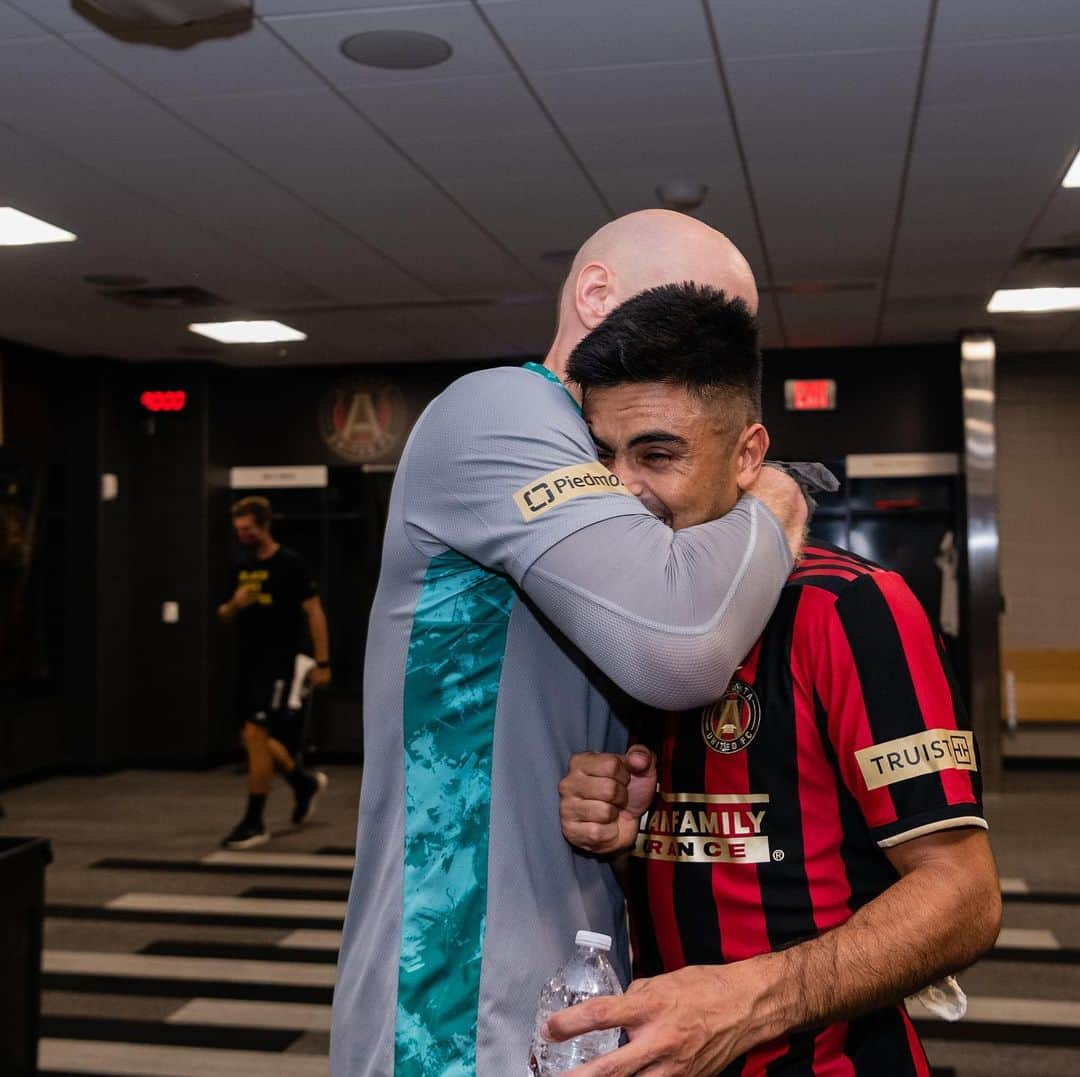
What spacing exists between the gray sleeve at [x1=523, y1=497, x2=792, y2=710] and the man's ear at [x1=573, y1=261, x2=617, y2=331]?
1.11 feet

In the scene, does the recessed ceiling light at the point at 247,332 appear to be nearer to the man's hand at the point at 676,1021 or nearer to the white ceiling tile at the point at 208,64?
the white ceiling tile at the point at 208,64

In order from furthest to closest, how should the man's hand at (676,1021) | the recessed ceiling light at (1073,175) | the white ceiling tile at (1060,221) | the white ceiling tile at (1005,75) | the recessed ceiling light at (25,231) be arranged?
the recessed ceiling light at (25,231), the white ceiling tile at (1060,221), the recessed ceiling light at (1073,175), the white ceiling tile at (1005,75), the man's hand at (676,1021)

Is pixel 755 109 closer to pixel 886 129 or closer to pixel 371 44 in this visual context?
pixel 886 129

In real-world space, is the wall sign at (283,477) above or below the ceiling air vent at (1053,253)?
below

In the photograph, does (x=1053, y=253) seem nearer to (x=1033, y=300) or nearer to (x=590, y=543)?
(x=1033, y=300)

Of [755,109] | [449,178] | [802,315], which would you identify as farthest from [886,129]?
[802,315]

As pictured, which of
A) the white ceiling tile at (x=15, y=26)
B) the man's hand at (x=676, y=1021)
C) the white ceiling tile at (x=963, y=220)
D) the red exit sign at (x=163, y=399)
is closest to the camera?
the man's hand at (x=676, y=1021)

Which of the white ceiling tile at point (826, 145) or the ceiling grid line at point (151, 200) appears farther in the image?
the ceiling grid line at point (151, 200)

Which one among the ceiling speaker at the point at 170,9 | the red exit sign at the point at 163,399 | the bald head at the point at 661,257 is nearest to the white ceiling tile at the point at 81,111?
the ceiling speaker at the point at 170,9

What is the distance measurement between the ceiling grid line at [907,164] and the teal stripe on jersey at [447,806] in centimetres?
284

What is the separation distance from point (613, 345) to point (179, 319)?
7049 millimetres

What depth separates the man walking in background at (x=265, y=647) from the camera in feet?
21.6

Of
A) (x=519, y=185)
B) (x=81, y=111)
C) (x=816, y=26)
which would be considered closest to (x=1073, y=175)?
(x=816, y=26)

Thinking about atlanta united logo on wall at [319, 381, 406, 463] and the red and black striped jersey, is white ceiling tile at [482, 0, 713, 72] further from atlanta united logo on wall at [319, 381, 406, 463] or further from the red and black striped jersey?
atlanta united logo on wall at [319, 381, 406, 463]
